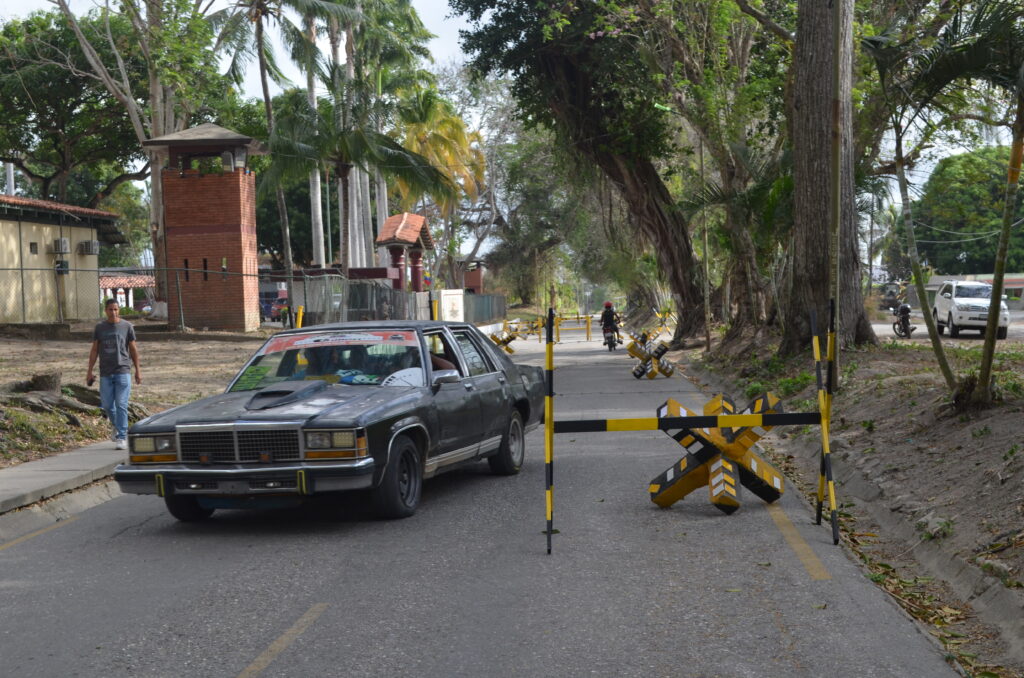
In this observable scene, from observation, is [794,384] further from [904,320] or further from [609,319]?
[609,319]

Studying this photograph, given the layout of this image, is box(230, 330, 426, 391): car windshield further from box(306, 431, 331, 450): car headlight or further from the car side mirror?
box(306, 431, 331, 450): car headlight

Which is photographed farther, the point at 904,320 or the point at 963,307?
the point at 963,307

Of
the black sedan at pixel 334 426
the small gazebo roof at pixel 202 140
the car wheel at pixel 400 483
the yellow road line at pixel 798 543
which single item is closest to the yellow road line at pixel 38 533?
the black sedan at pixel 334 426

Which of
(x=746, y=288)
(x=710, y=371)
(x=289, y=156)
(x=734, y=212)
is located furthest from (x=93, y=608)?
(x=289, y=156)

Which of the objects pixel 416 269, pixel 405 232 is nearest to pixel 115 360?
pixel 405 232

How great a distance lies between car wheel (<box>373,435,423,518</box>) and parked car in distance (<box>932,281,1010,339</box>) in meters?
26.1

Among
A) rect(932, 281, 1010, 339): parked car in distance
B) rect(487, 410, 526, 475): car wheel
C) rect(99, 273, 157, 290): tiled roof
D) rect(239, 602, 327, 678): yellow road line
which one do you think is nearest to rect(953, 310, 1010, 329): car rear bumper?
rect(932, 281, 1010, 339): parked car in distance

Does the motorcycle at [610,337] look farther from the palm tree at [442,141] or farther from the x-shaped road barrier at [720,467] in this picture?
the x-shaped road barrier at [720,467]

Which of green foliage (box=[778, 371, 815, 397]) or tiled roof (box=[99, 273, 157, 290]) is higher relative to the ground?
Answer: tiled roof (box=[99, 273, 157, 290])

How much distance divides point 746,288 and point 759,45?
6.20 m

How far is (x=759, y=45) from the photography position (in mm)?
28516

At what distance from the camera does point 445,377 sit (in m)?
9.42

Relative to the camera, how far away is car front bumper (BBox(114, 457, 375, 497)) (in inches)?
311

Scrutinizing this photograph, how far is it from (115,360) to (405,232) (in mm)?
40448
